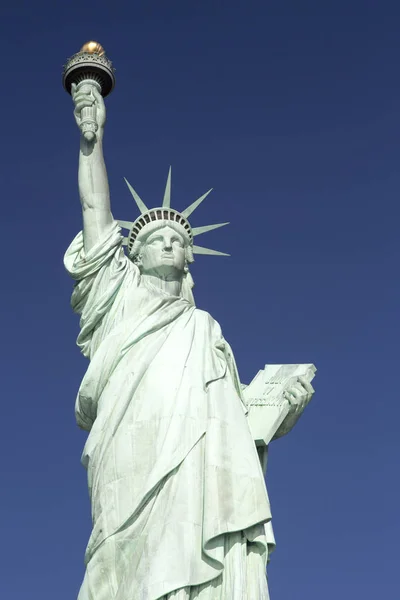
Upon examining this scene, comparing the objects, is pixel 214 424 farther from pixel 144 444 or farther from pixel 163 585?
pixel 163 585

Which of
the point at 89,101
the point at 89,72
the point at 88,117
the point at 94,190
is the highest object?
the point at 89,72

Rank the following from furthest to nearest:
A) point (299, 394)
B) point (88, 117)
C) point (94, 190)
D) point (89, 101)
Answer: point (89, 101) → point (88, 117) → point (94, 190) → point (299, 394)

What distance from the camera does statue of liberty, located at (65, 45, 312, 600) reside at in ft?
47.0

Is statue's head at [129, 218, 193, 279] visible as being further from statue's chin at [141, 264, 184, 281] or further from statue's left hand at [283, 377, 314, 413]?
statue's left hand at [283, 377, 314, 413]

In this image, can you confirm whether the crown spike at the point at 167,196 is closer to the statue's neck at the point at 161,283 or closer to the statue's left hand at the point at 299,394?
the statue's neck at the point at 161,283

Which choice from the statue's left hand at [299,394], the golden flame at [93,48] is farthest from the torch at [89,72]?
the statue's left hand at [299,394]

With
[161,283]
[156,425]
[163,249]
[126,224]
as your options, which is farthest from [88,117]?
[156,425]

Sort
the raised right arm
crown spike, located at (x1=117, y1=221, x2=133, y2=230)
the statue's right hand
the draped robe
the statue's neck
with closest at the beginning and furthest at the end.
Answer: the draped robe < the raised right arm < the statue's neck < the statue's right hand < crown spike, located at (x1=117, y1=221, x2=133, y2=230)

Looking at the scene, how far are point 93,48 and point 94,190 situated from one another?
2.44m

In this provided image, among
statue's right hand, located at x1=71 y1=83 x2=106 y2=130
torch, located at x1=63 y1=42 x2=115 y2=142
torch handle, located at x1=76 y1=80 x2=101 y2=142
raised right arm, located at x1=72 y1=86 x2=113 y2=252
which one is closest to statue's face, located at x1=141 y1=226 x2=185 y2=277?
raised right arm, located at x1=72 y1=86 x2=113 y2=252

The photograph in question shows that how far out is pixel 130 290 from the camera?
1677cm

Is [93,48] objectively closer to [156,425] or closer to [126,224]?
[126,224]

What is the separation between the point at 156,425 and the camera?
49.8 feet

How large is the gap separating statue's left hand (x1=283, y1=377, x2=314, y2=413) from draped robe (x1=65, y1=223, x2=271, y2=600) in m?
0.72
